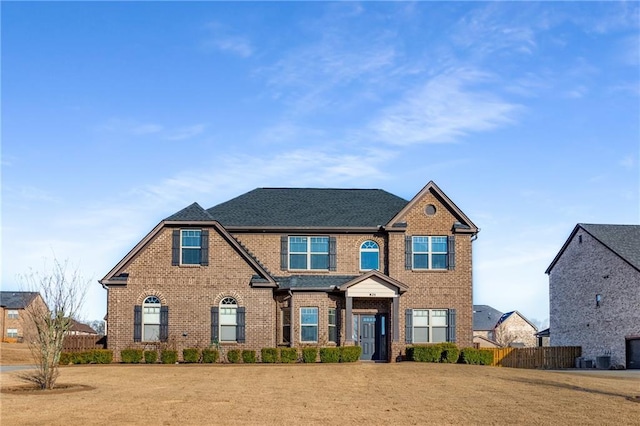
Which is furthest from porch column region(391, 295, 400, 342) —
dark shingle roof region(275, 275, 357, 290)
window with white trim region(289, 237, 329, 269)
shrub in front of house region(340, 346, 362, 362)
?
window with white trim region(289, 237, 329, 269)

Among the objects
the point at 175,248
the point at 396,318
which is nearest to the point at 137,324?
the point at 175,248

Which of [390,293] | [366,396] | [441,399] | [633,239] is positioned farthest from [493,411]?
[633,239]

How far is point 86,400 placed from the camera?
1914 cm

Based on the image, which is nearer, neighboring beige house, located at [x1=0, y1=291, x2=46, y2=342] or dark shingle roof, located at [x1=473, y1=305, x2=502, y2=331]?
neighboring beige house, located at [x1=0, y1=291, x2=46, y2=342]

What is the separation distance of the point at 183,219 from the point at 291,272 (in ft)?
19.8

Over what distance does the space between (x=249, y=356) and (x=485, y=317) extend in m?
64.3

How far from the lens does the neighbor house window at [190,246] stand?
34566 mm

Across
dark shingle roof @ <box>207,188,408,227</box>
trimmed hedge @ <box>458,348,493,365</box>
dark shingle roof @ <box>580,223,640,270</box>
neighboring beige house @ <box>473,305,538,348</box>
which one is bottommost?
neighboring beige house @ <box>473,305,538,348</box>

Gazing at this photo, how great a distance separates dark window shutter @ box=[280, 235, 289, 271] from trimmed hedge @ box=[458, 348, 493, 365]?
937 centimetres

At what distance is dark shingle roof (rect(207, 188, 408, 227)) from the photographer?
37406 millimetres

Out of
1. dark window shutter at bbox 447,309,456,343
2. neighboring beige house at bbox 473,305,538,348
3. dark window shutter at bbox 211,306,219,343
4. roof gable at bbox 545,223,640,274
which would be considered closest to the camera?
dark window shutter at bbox 211,306,219,343

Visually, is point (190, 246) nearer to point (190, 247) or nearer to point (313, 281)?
point (190, 247)

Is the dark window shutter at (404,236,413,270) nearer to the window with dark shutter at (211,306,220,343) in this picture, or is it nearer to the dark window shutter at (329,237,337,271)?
the dark window shutter at (329,237,337,271)

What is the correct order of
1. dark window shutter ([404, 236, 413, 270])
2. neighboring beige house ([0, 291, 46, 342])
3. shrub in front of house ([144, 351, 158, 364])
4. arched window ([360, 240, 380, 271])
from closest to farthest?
shrub in front of house ([144, 351, 158, 364]) < dark window shutter ([404, 236, 413, 270]) < arched window ([360, 240, 380, 271]) < neighboring beige house ([0, 291, 46, 342])
